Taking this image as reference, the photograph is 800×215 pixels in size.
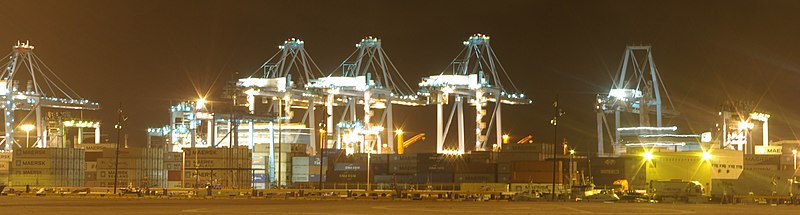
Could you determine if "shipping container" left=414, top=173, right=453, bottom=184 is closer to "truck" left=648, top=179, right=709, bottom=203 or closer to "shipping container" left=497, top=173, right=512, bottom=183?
"shipping container" left=497, top=173, right=512, bottom=183

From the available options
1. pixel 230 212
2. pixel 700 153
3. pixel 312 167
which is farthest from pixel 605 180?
pixel 230 212

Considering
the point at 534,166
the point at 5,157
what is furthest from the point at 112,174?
the point at 534,166

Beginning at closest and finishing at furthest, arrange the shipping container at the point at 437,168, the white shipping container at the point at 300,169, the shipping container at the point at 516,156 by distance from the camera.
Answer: the shipping container at the point at 516,156, the shipping container at the point at 437,168, the white shipping container at the point at 300,169

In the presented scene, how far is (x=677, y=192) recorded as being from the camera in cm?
5584

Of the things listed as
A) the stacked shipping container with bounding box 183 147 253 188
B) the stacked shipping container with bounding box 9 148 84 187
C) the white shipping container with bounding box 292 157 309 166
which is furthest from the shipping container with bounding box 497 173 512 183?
the stacked shipping container with bounding box 9 148 84 187

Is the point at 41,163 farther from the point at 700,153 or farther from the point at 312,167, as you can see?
the point at 700,153

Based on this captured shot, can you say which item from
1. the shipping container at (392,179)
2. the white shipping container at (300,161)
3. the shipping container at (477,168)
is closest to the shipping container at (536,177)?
the shipping container at (477,168)

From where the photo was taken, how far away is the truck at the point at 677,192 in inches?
2137

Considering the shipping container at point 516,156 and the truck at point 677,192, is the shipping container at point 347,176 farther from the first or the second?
the truck at point 677,192

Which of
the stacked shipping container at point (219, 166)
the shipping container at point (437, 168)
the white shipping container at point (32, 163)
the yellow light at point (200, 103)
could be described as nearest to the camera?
the stacked shipping container at point (219, 166)

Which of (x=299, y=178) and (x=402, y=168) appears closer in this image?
(x=402, y=168)

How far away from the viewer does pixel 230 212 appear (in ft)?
124

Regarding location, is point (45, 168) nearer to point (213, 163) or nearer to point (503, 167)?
point (213, 163)

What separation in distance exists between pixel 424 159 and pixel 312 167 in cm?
1194
